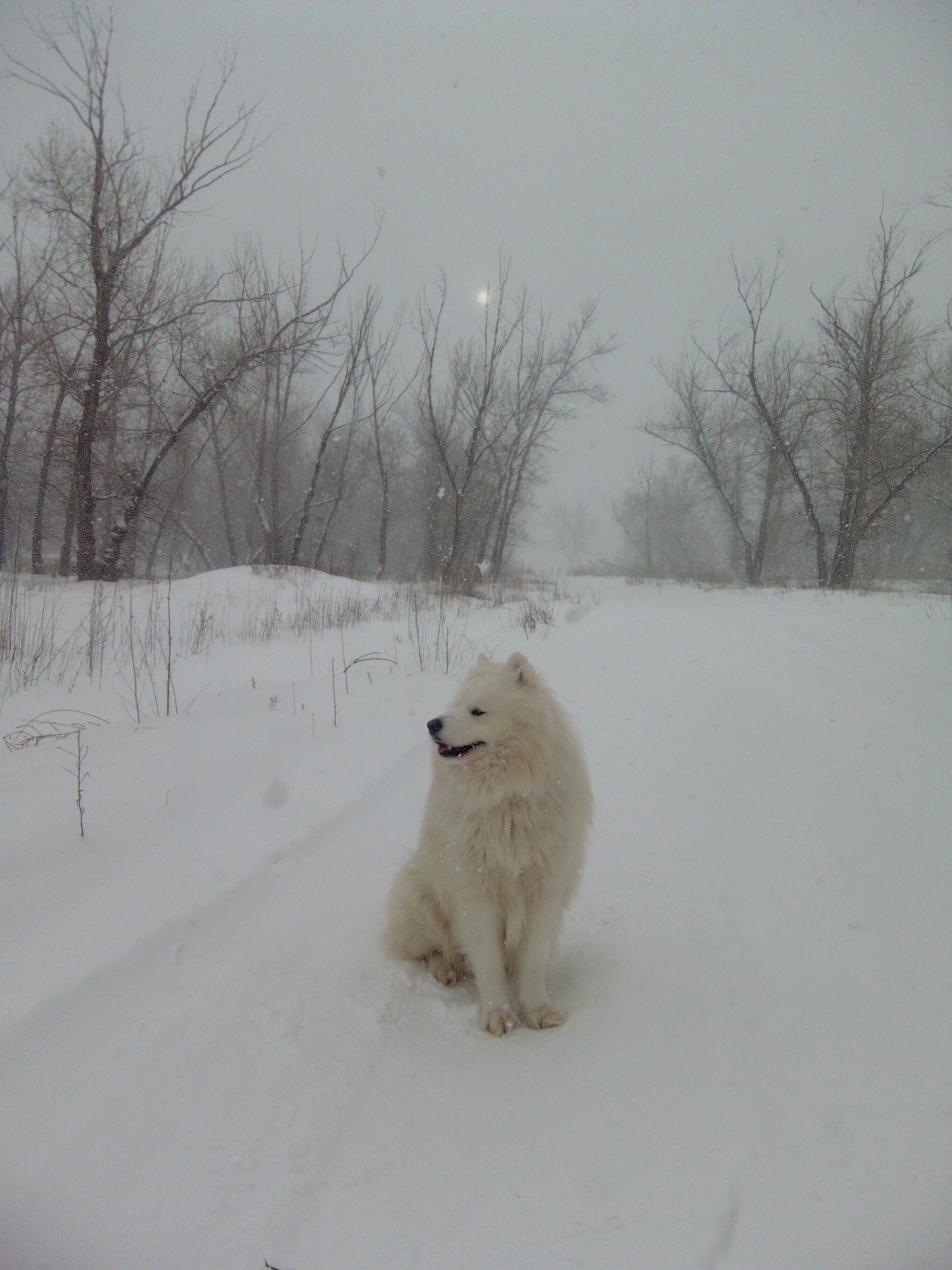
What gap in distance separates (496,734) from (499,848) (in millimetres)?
460

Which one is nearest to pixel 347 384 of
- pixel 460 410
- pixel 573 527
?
pixel 460 410

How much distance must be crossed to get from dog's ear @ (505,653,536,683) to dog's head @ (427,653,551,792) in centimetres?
7

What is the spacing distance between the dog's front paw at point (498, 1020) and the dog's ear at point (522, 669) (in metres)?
1.33

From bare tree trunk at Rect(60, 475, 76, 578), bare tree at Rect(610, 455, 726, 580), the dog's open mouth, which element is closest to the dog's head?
the dog's open mouth

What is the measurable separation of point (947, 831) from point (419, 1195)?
3200 millimetres

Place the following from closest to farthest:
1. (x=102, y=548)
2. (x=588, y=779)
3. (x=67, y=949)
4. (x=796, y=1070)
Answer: (x=796, y=1070) < (x=67, y=949) < (x=588, y=779) < (x=102, y=548)

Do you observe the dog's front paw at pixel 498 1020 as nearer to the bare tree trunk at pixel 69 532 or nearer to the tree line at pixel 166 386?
the tree line at pixel 166 386

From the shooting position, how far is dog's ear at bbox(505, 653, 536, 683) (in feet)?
8.43

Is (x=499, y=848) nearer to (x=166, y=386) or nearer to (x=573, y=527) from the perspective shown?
(x=166, y=386)

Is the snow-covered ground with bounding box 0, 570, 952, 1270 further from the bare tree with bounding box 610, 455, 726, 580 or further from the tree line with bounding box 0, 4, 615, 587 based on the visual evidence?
the bare tree with bounding box 610, 455, 726, 580

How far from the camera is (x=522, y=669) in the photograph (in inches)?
101

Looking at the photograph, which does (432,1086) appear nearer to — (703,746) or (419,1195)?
(419,1195)

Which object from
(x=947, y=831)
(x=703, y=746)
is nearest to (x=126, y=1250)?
(x=947, y=831)

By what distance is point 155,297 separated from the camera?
43.7ft
